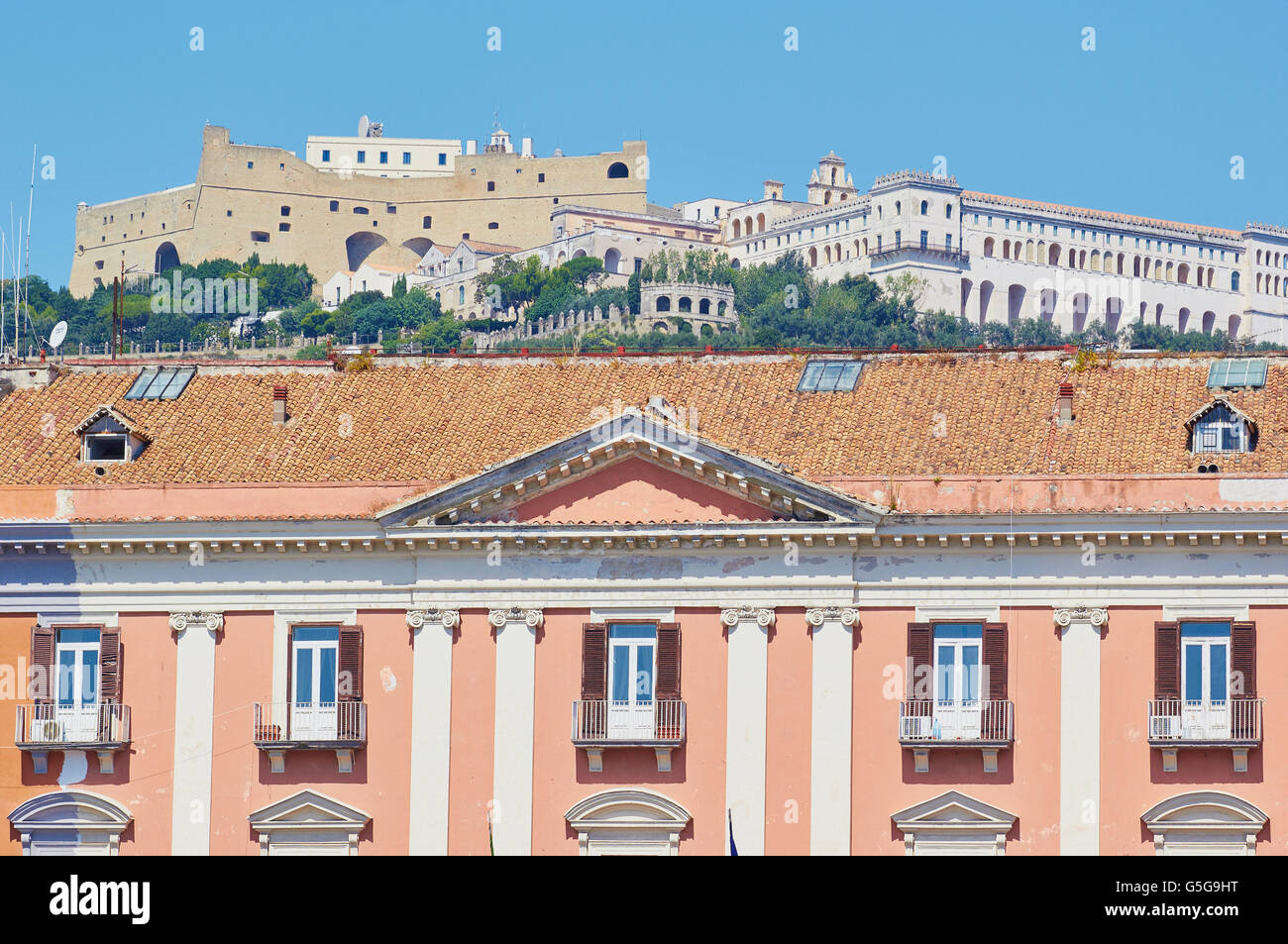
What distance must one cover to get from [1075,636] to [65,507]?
48.8 ft

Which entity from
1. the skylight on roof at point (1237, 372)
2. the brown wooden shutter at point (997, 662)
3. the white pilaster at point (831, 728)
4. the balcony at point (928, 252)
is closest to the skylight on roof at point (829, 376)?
the white pilaster at point (831, 728)

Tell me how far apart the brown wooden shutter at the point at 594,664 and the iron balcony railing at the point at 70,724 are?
6.76 meters

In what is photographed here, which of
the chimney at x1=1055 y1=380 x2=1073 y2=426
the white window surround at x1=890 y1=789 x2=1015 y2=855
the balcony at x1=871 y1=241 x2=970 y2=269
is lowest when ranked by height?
the white window surround at x1=890 y1=789 x2=1015 y2=855

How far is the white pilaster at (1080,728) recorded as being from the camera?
33.7m

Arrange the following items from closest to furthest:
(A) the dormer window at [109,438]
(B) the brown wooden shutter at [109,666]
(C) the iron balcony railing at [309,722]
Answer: (C) the iron balcony railing at [309,722], (B) the brown wooden shutter at [109,666], (A) the dormer window at [109,438]

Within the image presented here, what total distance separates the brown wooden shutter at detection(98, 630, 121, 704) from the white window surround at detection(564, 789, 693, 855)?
6986 millimetres

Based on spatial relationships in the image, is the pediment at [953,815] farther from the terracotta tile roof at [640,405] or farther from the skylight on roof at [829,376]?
the skylight on roof at [829,376]

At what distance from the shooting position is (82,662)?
3622 centimetres

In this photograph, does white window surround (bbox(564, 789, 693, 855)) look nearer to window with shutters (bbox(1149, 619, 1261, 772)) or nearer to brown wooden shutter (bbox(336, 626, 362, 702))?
brown wooden shutter (bbox(336, 626, 362, 702))

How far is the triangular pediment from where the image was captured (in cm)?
3484

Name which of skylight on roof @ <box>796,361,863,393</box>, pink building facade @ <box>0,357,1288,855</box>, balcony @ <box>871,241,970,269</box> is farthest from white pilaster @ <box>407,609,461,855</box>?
balcony @ <box>871,241,970,269</box>
